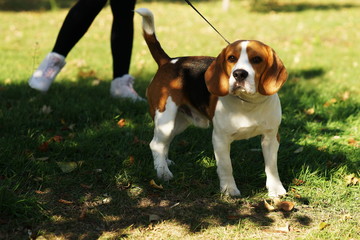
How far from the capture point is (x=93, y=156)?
141 inches

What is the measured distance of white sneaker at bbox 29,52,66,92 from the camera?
4.55 metres

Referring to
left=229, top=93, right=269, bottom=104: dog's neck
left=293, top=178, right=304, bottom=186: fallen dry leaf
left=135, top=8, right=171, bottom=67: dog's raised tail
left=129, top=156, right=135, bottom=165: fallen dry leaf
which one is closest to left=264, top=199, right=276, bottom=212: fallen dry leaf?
left=293, top=178, right=304, bottom=186: fallen dry leaf

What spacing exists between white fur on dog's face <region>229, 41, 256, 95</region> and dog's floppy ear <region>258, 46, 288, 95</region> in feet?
0.22

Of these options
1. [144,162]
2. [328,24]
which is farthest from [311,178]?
[328,24]

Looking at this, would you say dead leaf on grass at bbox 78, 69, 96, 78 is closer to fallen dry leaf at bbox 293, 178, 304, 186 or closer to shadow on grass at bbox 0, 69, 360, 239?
shadow on grass at bbox 0, 69, 360, 239

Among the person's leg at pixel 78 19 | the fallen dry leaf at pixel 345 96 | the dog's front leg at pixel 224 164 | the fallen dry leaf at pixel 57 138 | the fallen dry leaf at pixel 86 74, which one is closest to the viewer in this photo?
the dog's front leg at pixel 224 164

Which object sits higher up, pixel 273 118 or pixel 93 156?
pixel 273 118

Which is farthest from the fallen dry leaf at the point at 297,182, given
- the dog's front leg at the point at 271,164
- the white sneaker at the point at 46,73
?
the white sneaker at the point at 46,73

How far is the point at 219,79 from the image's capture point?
271cm

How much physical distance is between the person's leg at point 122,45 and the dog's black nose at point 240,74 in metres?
2.42

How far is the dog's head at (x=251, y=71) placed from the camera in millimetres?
2562

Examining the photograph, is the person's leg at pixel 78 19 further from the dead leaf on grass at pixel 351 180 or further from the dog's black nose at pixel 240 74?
the dead leaf on grass at pixel 351 180

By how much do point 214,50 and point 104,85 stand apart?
3000 mm

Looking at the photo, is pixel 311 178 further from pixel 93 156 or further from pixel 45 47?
pixel 45 47
